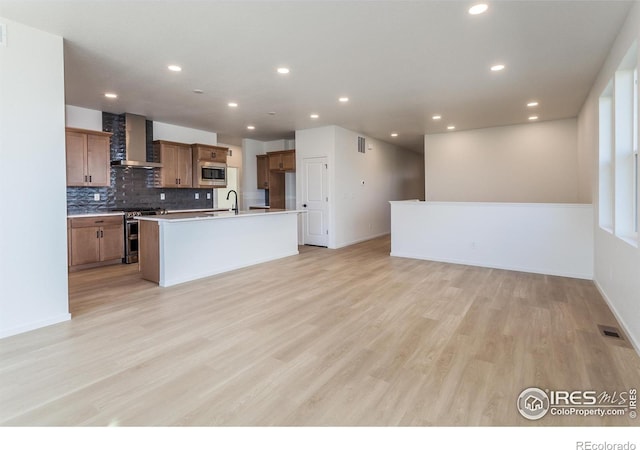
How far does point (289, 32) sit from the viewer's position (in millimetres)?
3059

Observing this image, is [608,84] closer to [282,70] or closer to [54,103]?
[282,70]

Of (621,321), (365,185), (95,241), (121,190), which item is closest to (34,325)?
(95,241)

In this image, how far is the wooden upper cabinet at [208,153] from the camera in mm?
7023

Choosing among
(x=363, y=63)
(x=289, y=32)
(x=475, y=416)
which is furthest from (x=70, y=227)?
(x=475, y=416)

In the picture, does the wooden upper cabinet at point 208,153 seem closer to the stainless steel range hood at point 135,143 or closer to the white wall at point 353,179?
the stainless steel range hood at point 135,143

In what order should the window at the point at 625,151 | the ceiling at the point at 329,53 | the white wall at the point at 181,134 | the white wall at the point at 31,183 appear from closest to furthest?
1. the ceiling at the point at 329,53
2. the white wall at the point at 31,183
3. the window at the point at 625,151
4. the white wall at the point at 181,134

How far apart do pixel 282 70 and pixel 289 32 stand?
0.92 m

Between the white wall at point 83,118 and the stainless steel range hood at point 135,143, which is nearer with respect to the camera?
the white wall at point 83,118

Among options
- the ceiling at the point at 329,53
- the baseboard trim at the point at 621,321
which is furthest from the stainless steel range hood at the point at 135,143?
the baseboard trim at the point at 621,321

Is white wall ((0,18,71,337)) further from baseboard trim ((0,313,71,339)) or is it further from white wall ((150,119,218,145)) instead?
white wall ((150,119,218,145))

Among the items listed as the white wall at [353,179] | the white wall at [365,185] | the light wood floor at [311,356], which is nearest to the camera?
the light wood floor at [311,356]

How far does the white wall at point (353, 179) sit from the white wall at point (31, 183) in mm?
4836

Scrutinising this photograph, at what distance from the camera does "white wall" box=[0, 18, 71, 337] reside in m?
2.83

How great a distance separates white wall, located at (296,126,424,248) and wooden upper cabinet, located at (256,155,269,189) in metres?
1.41
